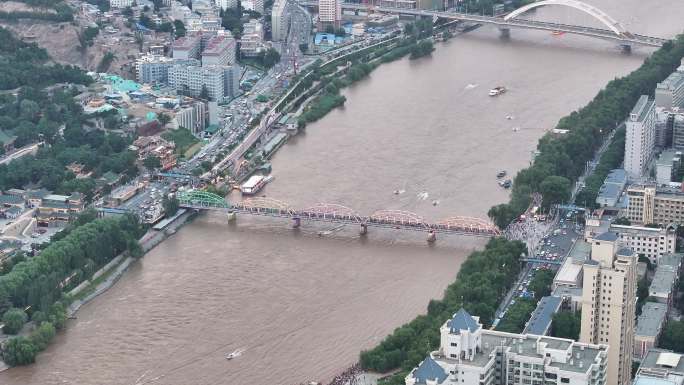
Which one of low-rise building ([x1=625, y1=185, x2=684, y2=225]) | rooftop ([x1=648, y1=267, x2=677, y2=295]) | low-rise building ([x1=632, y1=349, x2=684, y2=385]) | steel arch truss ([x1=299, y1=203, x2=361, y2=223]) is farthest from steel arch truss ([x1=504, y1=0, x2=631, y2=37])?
low-rise building ([x1=632, y1=349, x2=684, y2=385])

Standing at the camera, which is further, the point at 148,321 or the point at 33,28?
the point at 33,28

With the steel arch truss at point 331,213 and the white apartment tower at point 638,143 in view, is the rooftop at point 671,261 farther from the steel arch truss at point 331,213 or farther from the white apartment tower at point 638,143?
the steel arch truss at point 331,213

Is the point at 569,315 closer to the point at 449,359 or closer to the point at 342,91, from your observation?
the point at 449,359

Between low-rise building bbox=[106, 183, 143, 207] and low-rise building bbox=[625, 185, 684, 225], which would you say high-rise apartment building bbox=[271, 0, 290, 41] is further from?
low-rise building bbox=[625, 185, 684, 225]

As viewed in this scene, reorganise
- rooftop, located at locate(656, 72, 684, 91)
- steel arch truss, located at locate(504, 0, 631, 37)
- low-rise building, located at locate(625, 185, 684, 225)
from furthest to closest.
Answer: steel arch truss, located at locate(504, 0, 631, 37)
rooftop, located at locate(656, 72, 684, 91)
low-rise building, located at locate(625, 185, 684, 225)

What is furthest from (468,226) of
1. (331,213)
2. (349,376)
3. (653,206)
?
(349,376)

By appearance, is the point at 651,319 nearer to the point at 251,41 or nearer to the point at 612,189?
the point at 612,189

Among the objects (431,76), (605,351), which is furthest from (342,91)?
(605,351)
